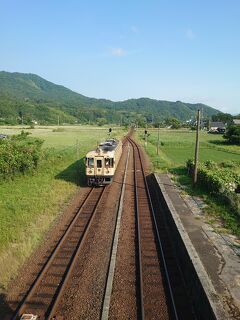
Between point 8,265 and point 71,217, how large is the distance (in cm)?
645

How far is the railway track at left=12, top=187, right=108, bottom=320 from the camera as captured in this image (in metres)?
10.3

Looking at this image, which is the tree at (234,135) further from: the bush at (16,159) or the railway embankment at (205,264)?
the railway embankment at (205,264)

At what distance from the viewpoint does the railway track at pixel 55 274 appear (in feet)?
33.8

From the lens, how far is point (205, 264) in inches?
492

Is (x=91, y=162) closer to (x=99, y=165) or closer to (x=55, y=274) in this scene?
(x=99, y=165)

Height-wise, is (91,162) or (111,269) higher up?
(91,162)

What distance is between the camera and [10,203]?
2169 centimetres

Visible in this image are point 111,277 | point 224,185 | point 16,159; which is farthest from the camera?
point 16,159

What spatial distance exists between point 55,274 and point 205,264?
17.0 ft

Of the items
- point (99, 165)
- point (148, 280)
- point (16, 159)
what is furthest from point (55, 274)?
point (16, 159)

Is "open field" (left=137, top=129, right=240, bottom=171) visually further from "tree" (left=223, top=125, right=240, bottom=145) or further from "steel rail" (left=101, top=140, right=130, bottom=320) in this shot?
"steel rail" (left=101, top=140, right=130, bottom=320)

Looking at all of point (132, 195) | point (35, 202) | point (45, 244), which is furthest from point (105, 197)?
point (45, 244)

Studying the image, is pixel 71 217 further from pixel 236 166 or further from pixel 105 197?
pixel 236 166

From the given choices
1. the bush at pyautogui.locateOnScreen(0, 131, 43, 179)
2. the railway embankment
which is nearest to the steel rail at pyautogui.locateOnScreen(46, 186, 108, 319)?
the railway embankment
